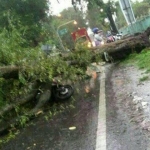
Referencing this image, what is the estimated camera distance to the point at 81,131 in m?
4.72

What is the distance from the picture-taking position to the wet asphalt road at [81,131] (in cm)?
379

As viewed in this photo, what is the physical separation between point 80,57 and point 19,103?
340 centimetres

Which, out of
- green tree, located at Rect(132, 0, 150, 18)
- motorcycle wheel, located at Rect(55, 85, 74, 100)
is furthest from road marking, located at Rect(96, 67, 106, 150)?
green tree, located at Rect(132, 0, 150, 18)

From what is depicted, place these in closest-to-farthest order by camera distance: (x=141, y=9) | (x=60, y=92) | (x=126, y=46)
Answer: (x=60, y=92)
(x=126, y=46)
(x=141, y=9)

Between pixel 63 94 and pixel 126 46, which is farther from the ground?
pixel 126 46

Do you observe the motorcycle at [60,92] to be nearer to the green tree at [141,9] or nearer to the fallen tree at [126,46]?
the fallen tree at [126,46]

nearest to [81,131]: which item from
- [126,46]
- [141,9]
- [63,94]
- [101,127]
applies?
[101,127]

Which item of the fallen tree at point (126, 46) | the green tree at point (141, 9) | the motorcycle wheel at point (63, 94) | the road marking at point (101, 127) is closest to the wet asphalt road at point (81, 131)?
the road marking at point (101, 127)

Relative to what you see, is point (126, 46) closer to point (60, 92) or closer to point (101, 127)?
point (60, 92)

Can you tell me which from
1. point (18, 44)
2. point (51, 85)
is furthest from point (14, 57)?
point (51, 85)

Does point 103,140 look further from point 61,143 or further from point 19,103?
point 19,103

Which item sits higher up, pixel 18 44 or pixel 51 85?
pixel 18 44

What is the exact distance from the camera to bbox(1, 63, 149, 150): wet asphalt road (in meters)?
3.79

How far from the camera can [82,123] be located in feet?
16.9
